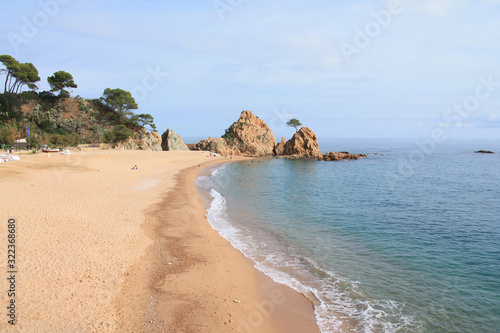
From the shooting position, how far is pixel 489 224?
1938 cm

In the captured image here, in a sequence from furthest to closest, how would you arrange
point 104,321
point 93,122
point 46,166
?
1. point 93,122
2. point 46,166
3. point 104,321

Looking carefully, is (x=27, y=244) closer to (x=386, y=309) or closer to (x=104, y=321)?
(x=104, y=321)

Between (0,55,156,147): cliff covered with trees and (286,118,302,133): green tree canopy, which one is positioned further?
(286,118,302,133): green tree canopy

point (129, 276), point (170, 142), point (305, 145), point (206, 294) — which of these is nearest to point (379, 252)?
point (206, 294)

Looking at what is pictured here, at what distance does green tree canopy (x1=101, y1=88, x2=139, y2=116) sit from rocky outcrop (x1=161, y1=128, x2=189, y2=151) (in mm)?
10503

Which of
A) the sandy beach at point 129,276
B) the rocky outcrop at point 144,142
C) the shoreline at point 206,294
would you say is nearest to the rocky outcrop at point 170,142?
the rocky outcrop at point 144,142

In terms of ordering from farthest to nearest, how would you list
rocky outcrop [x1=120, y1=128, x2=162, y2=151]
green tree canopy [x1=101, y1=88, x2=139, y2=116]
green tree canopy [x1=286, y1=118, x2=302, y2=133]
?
1. green tree canopy [x1=286, y1=118, x2=302, y2=133]
2. green tree canopy [x1=101, y1=88, x2=139, y2=116]
3. rocky outcrop [x1=120, y1=128, x2=162, y2=151]

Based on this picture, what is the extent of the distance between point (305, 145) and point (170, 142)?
36095 mm

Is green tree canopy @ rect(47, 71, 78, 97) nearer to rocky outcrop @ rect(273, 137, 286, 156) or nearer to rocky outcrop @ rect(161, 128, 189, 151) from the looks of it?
rocky outcrop @ rect(161, 128, 189, 151)

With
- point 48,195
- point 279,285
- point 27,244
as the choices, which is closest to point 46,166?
point 48,195

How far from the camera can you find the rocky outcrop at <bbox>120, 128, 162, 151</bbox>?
72.1 meters

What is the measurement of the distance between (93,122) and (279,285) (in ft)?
246

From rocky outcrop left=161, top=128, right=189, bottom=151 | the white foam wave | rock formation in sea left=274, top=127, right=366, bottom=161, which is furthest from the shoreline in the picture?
rocky outcrop left=161, top=128, right=189, bottom=151

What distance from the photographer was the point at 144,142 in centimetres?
7438
